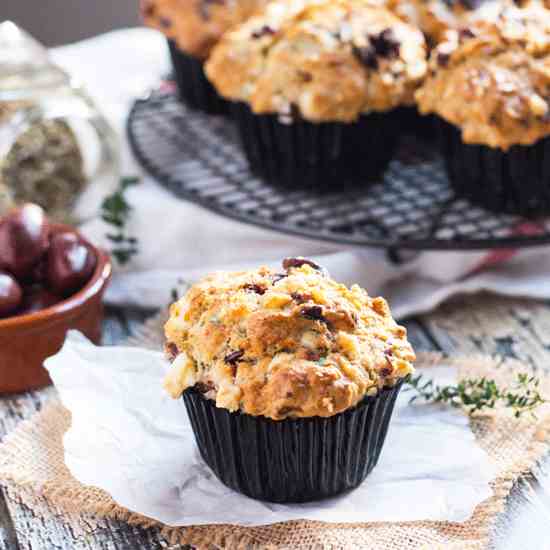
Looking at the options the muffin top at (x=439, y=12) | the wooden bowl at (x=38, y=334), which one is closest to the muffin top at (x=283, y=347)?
the wooden bowl at (x=38, y=334)

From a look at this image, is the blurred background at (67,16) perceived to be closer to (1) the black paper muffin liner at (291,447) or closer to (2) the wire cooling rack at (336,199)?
(2) the wire cooling rack at (336,199)

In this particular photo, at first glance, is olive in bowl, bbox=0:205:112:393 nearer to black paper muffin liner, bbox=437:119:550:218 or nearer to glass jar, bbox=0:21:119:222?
glass jar, bbox=0:21:119:222

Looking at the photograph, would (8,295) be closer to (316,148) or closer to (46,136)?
(46,136)

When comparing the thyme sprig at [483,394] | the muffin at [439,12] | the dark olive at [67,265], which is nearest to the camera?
the thyme sprig at [483,394]

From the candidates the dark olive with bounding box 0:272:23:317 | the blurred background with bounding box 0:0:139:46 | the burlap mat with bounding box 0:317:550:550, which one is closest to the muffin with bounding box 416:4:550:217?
the burlap mat with bounding box 0:317:550:550

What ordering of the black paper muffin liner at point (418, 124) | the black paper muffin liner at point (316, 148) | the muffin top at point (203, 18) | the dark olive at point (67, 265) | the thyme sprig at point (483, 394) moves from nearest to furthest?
the thyme sprig at point (483, 394)
the dark olive at point (67, 265)
the black paper muffin liner at point (316, 148)
the black paper muffin liner at point (418, 124)
the muffin top at point (203, 18)

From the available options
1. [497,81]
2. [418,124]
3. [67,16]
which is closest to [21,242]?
[497,81]
